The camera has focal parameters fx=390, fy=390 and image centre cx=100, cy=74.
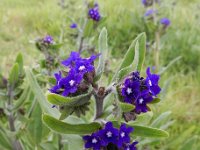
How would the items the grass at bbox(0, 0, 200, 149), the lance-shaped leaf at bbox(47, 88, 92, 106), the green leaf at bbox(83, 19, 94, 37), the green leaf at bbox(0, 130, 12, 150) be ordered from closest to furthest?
the lance-shaped leaf at bbox(47, 88, 92, 106), the green leaf at bbox(0, 130, 12, 150), the green leaf at bbox(83, 19, 94, 37), the grass at bbox(0, 0, 200, 149)

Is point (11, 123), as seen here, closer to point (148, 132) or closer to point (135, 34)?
point (148, 132)

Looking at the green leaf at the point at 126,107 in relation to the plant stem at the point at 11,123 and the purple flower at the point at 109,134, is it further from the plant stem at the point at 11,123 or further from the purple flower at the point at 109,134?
the plant stem at the point at 11,123

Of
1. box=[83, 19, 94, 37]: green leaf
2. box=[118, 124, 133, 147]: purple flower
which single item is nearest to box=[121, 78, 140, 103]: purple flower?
box=[118, 124, 133, 147]: purple flower

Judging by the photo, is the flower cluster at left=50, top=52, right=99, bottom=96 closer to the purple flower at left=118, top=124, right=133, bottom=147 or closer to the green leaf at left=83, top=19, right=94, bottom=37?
the purple flower at left=118, top=124, right=133, bottom=147

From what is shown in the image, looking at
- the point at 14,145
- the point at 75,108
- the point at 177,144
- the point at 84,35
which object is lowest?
the point at 177,144


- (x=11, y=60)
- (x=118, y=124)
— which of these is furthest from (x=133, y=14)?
(x=118, y=124)

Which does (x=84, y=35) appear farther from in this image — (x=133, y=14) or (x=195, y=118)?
(x=133, y=14)
